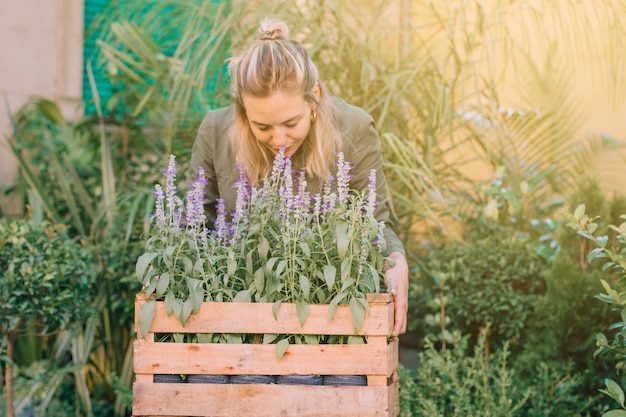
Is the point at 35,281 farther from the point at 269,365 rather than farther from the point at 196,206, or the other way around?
the point at 269,365

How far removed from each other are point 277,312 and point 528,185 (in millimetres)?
2317

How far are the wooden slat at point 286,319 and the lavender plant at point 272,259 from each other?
24mm

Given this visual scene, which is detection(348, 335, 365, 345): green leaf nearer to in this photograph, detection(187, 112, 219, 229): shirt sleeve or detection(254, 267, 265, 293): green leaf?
detection(254, 267, 265, 293): green leaf

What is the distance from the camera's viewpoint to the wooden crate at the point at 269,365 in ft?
6.66

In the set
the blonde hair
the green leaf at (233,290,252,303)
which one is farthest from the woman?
the green leaf at (233,290,252,303)

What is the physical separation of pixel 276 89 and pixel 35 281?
1.31 m

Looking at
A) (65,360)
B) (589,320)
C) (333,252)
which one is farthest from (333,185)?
(65,360)

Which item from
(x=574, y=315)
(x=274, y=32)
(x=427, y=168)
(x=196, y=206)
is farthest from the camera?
(x=427, y=168)

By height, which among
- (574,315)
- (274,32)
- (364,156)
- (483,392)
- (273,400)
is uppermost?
(274,32)

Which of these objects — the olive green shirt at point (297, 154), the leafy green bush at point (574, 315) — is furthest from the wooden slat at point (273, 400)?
the leafy green bush at point (574, 315)

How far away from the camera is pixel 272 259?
2035 millimetres

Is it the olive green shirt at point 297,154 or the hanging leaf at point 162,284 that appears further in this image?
the olive green shirt at point 297,154

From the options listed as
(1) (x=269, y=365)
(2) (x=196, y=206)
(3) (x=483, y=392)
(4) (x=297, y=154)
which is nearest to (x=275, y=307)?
(1) (x=269, y=365)

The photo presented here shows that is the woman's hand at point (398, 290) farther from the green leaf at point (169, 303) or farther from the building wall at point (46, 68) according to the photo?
the building wall at point (46, 68)
